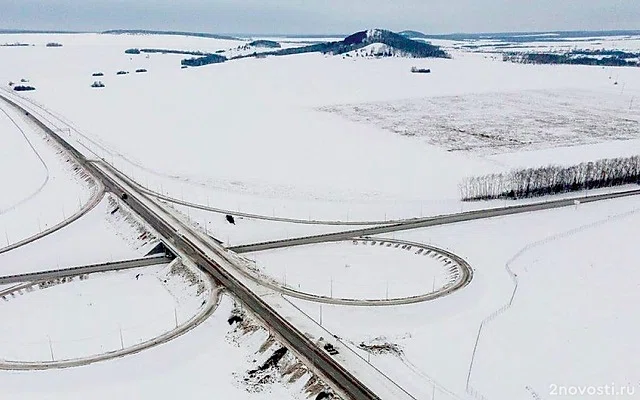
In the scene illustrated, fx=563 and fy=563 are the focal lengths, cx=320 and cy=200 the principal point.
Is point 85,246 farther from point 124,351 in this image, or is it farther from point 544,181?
point 544,181

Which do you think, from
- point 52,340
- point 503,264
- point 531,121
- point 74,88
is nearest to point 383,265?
point 503,264

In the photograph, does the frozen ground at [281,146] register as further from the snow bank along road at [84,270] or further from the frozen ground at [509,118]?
the snow bank along road at [84,270]

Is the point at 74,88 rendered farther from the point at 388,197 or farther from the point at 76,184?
the point at 388,197

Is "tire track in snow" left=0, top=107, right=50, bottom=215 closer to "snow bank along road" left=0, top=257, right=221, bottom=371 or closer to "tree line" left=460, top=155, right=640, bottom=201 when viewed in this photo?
"snow bank along road" left=0, top=257, right=221, bottom=371

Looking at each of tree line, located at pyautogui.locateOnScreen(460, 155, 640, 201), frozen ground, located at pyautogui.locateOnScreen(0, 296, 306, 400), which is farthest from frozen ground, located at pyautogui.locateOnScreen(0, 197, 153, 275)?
tree line, located at pyautogui.locateOnScreen(460, 155, 640, 201)

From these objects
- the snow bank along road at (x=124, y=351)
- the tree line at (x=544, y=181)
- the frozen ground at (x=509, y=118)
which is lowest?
the snow bank along road at (x=124, y=351)

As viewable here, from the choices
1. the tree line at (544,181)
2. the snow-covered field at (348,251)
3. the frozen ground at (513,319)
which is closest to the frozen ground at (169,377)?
the snow-covered field at (348,251)
